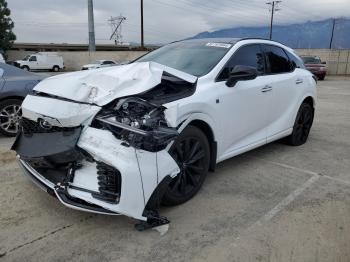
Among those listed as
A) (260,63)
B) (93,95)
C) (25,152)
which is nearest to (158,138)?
(93,95)

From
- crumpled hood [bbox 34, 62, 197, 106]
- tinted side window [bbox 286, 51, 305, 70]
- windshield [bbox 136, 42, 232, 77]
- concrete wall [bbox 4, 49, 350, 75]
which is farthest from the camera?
concrete wall [bbox 4, 49, 350, 75]

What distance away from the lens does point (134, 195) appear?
2.91 meters

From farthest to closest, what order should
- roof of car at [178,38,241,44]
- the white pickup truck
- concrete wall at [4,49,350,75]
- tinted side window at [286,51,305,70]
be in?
the white pickup truck
concrete wall at [4,49,350,75]
tinted side window at [286,51,305,70]
roof of car at [178,38,241,44]

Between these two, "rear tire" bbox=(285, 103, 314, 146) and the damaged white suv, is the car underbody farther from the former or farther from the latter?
"rear tire" bbox=(285, 103, 314, 146)

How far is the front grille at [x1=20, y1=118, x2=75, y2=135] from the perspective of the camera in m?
3.11

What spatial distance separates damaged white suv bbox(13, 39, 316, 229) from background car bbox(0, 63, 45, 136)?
2650 millimetres

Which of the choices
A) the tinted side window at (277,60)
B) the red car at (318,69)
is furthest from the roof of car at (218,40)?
the red car at (318,69)

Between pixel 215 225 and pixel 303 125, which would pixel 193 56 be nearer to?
pixel 215 225

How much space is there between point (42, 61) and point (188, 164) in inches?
1557

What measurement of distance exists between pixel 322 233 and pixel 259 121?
71.9 inches

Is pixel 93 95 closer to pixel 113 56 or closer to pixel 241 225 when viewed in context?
pixel 241 225

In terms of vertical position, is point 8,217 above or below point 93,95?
below

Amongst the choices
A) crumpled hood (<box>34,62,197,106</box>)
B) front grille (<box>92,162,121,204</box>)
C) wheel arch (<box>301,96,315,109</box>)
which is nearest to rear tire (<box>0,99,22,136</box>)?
crumpled hood (<box>34,62,197,106</box>)

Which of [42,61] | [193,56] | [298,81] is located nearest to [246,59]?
[193,56]
